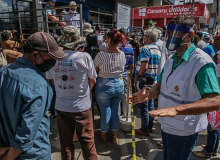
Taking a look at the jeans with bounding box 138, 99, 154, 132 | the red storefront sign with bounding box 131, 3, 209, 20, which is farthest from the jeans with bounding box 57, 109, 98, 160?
the red storefront sign with bounding box 131, 3, 209, 20

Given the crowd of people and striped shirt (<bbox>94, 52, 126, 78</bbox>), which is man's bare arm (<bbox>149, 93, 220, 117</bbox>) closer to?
the crowd of people

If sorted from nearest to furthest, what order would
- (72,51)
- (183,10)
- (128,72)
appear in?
1. (72,51)
2. (128,72)
3. (183,10)

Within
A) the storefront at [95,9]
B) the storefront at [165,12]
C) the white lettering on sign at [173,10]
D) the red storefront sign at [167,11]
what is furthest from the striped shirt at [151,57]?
the white lettering on sign at [173,10]

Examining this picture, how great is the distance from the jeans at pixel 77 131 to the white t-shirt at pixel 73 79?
0.35 feet

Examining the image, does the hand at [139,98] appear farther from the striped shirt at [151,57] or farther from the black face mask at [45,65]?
the striped shirt at [151,57]

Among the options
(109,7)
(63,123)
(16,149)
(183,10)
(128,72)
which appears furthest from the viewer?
(183,10)

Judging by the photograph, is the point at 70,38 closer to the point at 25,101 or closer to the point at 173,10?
the point at 25,101

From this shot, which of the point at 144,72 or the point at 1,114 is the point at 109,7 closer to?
the point at 144,72

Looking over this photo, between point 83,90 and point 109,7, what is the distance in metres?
15.4

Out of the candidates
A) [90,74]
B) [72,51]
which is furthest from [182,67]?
[72,51]

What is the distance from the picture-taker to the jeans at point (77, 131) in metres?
2.31

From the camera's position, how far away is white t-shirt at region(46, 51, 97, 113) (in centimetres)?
215

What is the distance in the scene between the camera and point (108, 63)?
2.83 metres

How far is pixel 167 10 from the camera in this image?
21.5 metres
